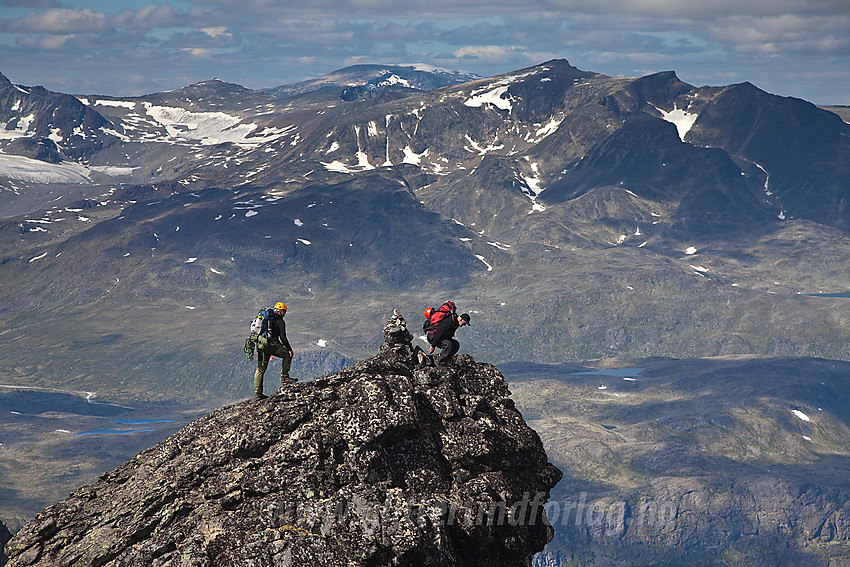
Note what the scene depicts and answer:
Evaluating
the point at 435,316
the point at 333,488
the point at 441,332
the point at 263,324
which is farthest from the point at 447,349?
the point at 333,488

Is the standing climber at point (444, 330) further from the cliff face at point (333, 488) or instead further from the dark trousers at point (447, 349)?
the cliff face at point (333, 488)

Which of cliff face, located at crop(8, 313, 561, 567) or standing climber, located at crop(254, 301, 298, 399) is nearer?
cliff face, located at crop(8, 313, 561, 567)

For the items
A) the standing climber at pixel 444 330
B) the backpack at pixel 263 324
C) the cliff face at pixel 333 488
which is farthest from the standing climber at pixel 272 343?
the standing climber at pixel 444 330

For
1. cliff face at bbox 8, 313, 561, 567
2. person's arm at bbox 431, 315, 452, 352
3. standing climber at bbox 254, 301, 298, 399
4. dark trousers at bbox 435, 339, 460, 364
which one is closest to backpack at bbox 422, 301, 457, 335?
person's arm at bbox 431, 315, 452, 352

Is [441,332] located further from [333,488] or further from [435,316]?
[333,488]

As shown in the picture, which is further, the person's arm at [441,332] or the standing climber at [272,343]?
the standing climber at [272,343]

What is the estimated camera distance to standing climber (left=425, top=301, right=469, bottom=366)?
47.0 m

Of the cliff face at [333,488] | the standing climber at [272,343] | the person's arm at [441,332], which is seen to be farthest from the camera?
the standing climber at [272,343]

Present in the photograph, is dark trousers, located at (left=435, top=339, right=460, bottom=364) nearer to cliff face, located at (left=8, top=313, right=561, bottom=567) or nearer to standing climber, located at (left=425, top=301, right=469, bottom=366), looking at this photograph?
standing climber, located at (left=425, top=301, right=469, bottom=366)

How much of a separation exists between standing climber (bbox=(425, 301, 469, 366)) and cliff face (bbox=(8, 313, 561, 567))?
1.57m

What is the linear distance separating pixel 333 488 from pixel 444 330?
13341 mm

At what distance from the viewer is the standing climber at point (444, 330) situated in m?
47.0

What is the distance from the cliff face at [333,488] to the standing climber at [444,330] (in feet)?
5.15

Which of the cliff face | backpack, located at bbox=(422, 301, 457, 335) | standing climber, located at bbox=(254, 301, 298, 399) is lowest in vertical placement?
the cliff face
